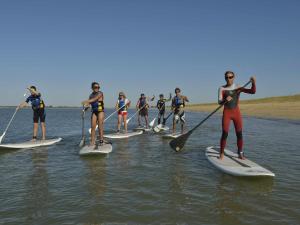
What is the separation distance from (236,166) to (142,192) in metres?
2.59

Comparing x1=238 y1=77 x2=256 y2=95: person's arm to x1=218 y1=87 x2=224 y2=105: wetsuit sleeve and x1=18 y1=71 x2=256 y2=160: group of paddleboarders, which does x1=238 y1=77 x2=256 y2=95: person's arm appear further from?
x1=218 y1=87 x2=224 y2=105: wetsuit sleeve

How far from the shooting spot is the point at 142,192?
5926 mm

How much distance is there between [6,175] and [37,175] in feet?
2.48

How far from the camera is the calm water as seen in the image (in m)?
4.74

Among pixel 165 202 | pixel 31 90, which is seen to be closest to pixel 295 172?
pixel 165 202

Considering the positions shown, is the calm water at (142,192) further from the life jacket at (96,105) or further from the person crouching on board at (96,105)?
the life jacket at (96,105)

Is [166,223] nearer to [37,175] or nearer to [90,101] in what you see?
[37,175]

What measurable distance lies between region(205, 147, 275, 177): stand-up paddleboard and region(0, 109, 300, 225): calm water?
0.16 meters

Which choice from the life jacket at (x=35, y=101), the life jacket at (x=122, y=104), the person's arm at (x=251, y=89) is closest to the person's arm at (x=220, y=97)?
the person's arm at (x=251, y=89)

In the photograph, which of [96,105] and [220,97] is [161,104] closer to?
[96,105]

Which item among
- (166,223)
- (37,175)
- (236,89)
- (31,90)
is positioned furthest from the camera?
(31,90)

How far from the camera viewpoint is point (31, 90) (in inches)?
478

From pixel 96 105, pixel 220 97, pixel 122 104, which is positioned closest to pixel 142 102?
pixel 122 104

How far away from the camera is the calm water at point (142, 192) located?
187 inches
